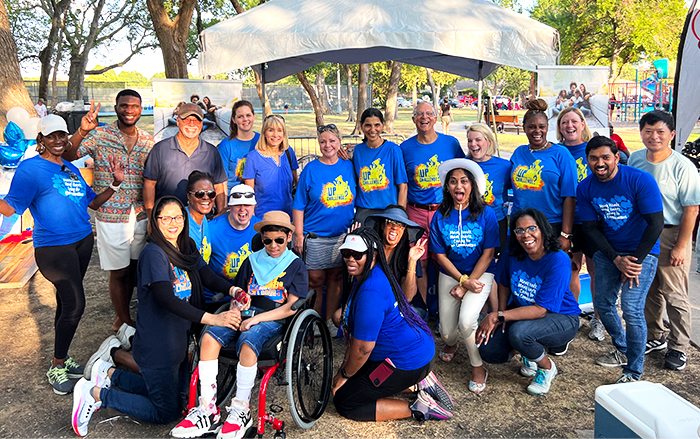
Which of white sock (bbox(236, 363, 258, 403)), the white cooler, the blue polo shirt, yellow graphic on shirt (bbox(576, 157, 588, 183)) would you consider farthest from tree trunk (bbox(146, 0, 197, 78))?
the white cooler

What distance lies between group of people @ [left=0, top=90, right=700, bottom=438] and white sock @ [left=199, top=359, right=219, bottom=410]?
1 cm

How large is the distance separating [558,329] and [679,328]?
1.14 metres

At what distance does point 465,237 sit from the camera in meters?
4.05

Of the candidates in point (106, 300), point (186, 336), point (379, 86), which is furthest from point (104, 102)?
point (186, 336)

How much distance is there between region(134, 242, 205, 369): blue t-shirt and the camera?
10.4 ft

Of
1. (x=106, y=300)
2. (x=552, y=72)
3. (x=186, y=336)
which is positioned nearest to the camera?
(x=186, y=336)

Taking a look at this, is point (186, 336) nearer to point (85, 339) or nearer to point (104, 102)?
point (85, 339)

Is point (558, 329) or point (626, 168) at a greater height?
point (626, 168)

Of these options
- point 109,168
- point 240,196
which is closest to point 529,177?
point 240,196

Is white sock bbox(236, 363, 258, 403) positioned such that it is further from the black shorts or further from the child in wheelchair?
the black shorts

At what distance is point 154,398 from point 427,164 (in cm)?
292

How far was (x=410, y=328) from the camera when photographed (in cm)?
335

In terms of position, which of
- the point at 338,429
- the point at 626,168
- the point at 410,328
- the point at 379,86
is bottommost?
the point at 338,429

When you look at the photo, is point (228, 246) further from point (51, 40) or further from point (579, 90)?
point (51, 40)
